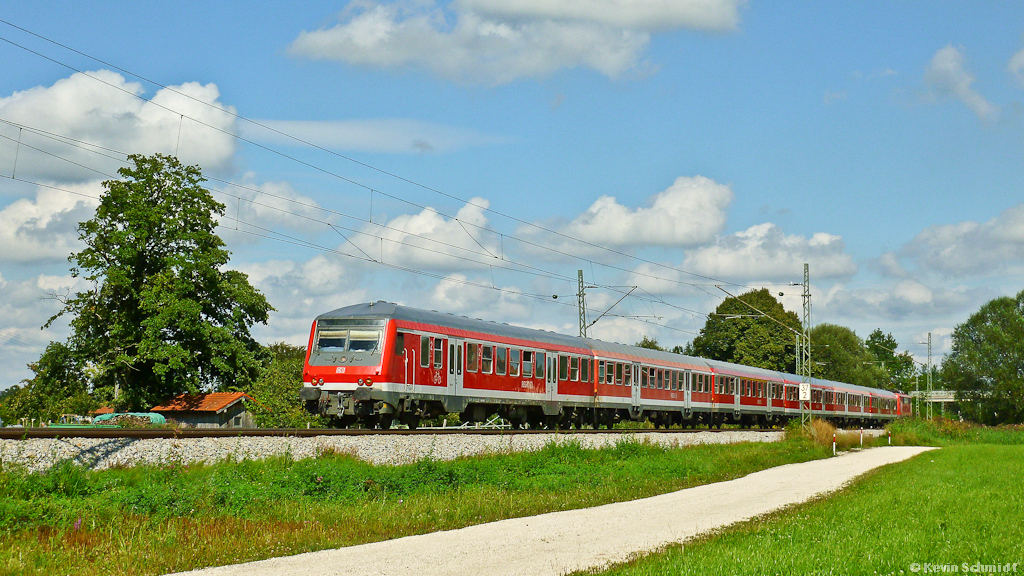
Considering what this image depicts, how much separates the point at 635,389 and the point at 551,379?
842cm

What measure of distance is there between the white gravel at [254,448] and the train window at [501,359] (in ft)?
11.0

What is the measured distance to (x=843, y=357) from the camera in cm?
14075

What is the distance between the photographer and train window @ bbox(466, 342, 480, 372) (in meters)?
30.4

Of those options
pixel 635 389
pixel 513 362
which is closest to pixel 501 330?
pixel 513 362

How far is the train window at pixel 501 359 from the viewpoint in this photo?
3200 centimetres

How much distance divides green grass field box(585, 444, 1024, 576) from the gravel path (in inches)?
29.7

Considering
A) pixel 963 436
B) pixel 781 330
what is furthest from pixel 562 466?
pixel 781 330

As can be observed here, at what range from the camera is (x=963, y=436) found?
5969 cm

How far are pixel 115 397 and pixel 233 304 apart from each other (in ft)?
24.3

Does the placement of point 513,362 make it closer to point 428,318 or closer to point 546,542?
point 428,318

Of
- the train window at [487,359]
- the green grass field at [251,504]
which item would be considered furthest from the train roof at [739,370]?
the green grass field at [251,504]

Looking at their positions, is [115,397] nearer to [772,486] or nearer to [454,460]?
[454,460]

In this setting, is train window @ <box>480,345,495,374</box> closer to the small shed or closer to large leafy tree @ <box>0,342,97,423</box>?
large leafy tree @ <box>0,342,97,423</box>

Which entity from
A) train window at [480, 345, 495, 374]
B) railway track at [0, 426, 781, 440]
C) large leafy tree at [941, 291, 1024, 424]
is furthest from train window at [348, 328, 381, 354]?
large leafy tree at [941, 291, 1024, 424]
